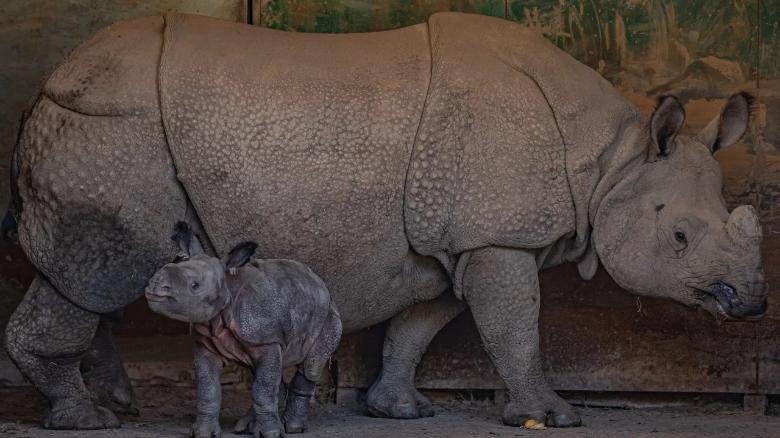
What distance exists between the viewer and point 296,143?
26.4ft

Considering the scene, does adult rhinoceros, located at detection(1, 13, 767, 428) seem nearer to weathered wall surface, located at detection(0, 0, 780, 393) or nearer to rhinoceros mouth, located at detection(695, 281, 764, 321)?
rhinoceros mouth, located at detection(695, 281, 764, 321)

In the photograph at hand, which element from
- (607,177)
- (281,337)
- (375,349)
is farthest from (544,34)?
(281,337)

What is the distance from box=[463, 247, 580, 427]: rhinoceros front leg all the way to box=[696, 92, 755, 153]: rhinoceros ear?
1174 mm

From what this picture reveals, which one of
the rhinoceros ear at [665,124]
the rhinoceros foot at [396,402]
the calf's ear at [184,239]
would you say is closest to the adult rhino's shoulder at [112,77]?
the calf's ear at [184,239]

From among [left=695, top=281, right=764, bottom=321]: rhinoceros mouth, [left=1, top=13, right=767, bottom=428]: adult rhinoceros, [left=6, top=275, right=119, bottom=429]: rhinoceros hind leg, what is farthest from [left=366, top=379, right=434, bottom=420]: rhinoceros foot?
[left=695, top=281, right=764, bottom=321]: rhinoceros mouth

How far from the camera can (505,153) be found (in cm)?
816

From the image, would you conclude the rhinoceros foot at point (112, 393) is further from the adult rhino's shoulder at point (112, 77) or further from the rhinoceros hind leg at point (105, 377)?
the adult rhino's shoulder at point (112, 77)

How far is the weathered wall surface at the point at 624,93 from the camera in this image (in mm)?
9195

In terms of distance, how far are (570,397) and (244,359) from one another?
2.52 m

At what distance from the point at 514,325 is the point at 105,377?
7.46ft

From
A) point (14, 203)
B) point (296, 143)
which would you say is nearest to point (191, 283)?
point (296, 143)

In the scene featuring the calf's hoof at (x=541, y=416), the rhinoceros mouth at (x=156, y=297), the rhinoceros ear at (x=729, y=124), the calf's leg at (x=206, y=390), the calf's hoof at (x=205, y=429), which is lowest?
the calf's hoof at (x=541, y=416)

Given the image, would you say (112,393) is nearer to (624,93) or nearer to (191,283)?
(191,283)

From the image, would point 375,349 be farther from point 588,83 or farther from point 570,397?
point 588,83
